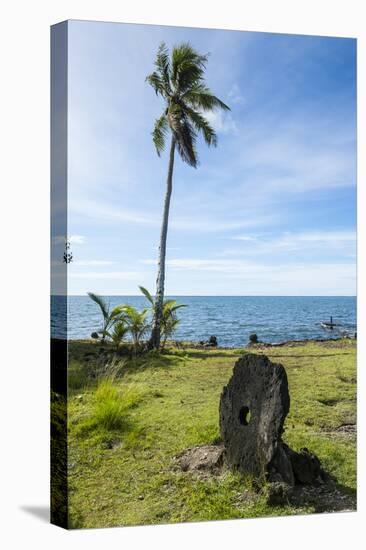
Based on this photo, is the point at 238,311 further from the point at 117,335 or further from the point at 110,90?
the point at 110,90

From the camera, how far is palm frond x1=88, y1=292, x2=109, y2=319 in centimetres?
596

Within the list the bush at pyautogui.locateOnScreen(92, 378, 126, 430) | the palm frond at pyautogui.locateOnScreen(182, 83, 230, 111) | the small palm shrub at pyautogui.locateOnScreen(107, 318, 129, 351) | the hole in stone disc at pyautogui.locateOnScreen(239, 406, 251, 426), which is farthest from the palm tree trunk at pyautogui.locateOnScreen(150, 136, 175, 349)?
the hole in stone disc at pyautogui.locateOnScreen(239, 406, 251, 426)

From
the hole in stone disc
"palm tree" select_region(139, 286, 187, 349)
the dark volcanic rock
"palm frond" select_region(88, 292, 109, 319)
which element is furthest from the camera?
"palm tree" select_region(139, 286, 187, 349)

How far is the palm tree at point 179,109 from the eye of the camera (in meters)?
6.27

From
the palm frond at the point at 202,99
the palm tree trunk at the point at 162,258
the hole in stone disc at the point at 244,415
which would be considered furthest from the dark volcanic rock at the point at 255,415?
the palm frond at the point at 202,99

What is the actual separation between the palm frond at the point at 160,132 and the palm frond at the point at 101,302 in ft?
5.04

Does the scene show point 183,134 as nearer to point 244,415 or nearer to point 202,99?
point 202,99

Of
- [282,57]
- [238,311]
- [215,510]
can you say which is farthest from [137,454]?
[282,57]

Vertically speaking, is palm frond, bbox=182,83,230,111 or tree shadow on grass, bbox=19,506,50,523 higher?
palm frond, bbox=182,83,230,111

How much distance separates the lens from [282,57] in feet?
21.6

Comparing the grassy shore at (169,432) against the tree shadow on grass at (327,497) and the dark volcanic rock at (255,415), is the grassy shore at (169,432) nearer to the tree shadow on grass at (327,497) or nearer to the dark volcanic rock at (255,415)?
the tree shadow on grass at (327,497)

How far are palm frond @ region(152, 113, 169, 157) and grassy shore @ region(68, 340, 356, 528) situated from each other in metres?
2.01

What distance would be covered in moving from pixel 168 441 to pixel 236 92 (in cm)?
344

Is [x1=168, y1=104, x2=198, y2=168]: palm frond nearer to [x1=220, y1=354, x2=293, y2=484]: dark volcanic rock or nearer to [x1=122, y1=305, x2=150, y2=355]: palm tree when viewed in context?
[x1=122, y1=305, x2=150, y2=355]: palm tree
